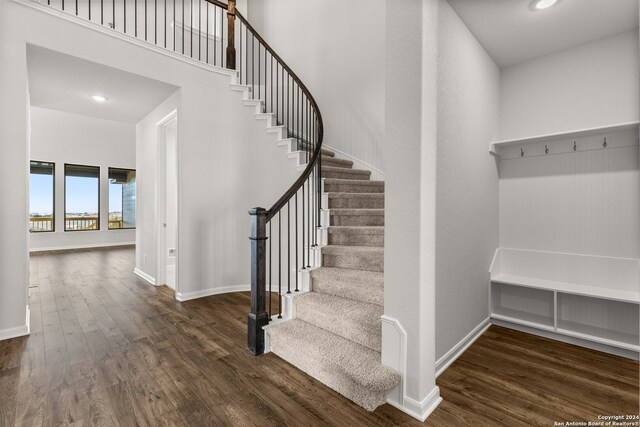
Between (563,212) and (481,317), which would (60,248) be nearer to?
(481,317)

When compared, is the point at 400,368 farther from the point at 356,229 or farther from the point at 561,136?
the point at 561,136

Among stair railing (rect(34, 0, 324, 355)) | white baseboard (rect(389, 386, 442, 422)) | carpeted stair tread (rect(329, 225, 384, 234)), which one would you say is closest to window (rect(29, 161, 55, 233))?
stair railing (rect(34, 0, 324, 355))

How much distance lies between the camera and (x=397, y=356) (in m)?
1.77

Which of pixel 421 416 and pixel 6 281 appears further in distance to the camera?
pixel 6 281

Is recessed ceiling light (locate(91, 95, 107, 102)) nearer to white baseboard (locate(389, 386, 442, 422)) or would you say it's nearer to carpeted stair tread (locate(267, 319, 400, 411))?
carpeted stair tread (locate(267, 319, 400, 411))

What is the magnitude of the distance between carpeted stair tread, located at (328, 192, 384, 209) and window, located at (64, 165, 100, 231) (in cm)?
832

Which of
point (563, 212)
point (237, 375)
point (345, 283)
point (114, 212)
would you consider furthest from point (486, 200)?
point (114, 212)

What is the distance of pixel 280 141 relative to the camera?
4027 millimetres

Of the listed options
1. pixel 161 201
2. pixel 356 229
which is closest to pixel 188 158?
pixel 161 201

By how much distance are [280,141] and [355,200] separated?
131 cm

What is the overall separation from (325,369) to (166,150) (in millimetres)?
3845

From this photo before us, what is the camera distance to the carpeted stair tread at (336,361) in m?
1.70

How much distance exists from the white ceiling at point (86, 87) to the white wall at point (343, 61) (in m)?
2.32

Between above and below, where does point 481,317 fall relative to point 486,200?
below
